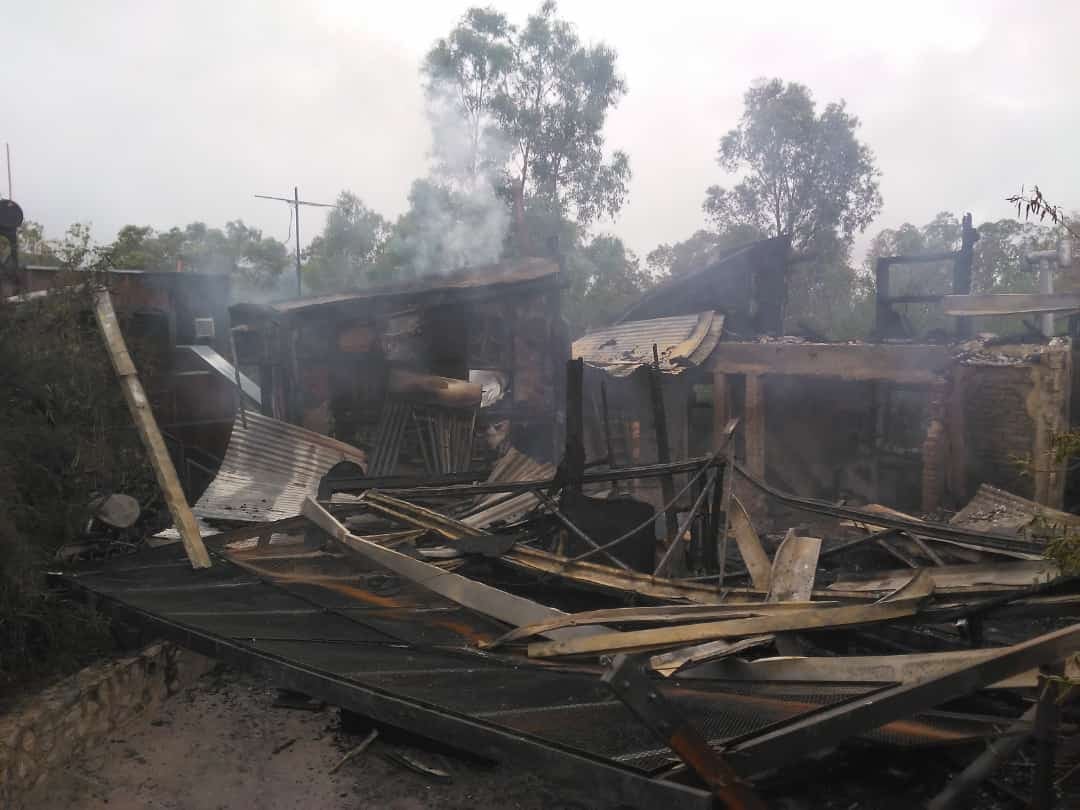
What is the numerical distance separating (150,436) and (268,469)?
3651mm

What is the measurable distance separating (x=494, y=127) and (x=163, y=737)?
27.9 metres

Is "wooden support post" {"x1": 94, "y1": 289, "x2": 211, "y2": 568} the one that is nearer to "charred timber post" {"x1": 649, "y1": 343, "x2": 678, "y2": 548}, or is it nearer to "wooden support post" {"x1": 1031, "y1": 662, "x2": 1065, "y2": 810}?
"charred timber post" {"x1": 649, "y1": 343, "x2": 678, "y2": 548}

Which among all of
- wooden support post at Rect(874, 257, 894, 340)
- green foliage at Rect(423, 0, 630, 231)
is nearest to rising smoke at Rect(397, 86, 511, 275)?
green foliage at Rect(423, 0, 630, 231)

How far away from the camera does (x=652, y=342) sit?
15656 mm

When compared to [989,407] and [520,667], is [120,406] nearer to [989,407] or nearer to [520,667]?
[520,667]

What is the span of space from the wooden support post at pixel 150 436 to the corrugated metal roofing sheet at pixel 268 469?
2702 mm

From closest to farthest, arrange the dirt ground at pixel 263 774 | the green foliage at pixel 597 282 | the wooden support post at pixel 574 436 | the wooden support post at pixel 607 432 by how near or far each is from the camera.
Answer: the dirt ground at pixel 263 774, the wooden support post at pixel 574 436, the wooden support post at pixel 607 432, the green foliage at pixel 597 282

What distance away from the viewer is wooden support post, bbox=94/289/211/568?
589 cm

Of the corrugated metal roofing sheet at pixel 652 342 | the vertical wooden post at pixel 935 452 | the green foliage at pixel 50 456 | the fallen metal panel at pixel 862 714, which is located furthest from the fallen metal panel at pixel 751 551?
the corrugated metal roofing sheet at pixel 652 342

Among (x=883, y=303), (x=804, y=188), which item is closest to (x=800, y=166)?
(x=804, y=188)

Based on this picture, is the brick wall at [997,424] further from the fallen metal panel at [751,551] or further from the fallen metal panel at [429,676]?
the fallen metal panel at [429,676]

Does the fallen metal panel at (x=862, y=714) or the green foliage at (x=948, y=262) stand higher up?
the green foliage at (x=948, y=262)

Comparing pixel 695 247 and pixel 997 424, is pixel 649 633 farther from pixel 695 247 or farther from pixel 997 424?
pixel 695 247

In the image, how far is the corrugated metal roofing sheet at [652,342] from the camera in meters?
13.7
